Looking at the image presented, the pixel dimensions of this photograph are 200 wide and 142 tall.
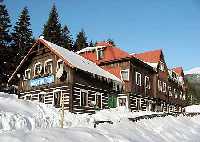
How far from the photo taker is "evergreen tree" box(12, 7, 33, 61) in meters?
48.7

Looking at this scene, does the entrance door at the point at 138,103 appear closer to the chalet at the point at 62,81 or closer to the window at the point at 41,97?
the chalet at the point at 62,81

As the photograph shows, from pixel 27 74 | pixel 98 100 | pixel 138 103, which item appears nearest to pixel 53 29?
pixel 27 74

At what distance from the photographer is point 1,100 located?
21047 mm

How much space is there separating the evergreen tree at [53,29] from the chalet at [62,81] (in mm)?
20570

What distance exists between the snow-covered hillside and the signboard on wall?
6.64 m

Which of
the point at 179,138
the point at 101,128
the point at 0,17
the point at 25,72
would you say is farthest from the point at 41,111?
the point at 0,17

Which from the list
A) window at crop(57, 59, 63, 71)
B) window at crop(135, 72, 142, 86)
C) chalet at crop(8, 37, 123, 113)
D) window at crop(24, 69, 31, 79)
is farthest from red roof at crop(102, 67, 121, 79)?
window at crop(24, 69, 31, 79)

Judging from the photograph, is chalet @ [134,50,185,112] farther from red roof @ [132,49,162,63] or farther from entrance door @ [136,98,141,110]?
entrance door @ [136,98,141,110]

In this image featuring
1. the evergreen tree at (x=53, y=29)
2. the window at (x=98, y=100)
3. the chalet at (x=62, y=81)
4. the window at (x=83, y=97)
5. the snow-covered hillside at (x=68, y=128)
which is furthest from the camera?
the evergreen tree at (x=53, y=29)

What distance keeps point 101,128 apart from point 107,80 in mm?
16863

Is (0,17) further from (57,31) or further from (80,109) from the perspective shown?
(80,109)

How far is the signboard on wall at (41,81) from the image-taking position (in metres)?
31.7

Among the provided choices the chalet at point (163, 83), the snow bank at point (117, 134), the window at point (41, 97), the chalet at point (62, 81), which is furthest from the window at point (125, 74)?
the snow bank at point (117, 134)

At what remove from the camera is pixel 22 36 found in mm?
49594
